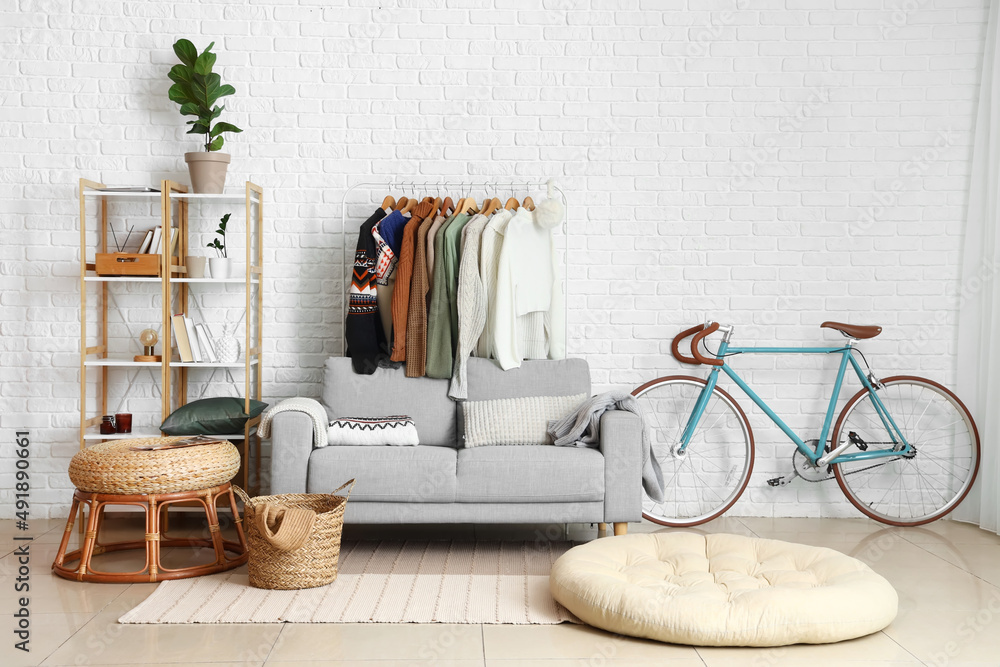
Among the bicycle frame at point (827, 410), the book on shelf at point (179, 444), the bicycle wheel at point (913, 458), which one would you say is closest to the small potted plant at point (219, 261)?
the book on shelf at point (179, 444)

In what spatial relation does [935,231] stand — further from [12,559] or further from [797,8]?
[12,559]

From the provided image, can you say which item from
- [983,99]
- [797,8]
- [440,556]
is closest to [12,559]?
[440,556]

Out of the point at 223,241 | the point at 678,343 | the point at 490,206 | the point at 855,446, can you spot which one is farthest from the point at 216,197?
the point at 855,446

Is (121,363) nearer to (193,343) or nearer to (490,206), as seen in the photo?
(193,343)

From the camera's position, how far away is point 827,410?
13.5 feet

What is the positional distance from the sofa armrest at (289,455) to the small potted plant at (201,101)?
1283 mm

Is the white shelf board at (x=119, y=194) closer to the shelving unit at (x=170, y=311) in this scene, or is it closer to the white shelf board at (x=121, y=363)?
the shelving unit at (x=170, y=311)

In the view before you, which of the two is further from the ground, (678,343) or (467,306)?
(467,306)

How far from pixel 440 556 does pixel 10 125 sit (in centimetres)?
301

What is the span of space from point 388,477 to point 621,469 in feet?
3.15

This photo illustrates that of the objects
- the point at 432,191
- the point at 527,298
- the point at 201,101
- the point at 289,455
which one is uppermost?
the point at 201,101

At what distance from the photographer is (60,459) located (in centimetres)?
414

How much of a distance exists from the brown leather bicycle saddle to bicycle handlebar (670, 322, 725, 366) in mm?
525

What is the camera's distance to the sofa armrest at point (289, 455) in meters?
3.34
